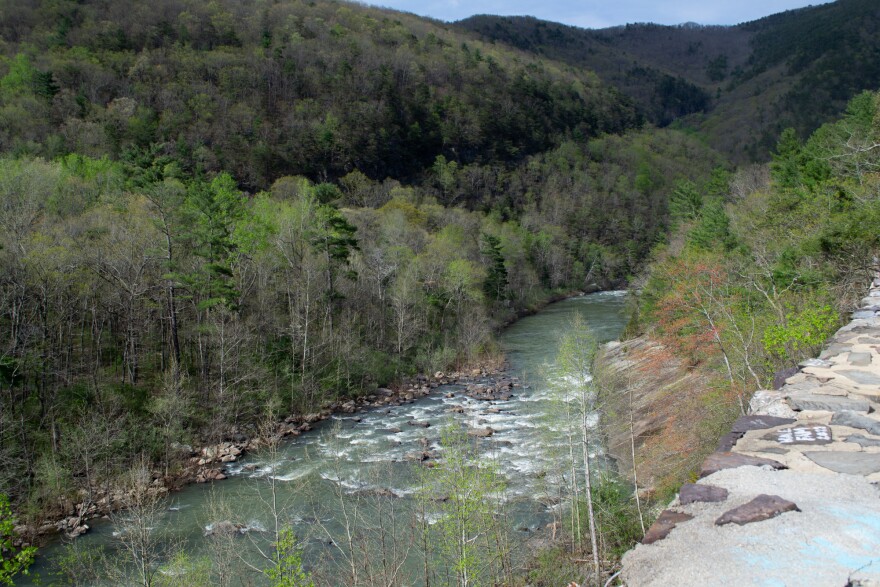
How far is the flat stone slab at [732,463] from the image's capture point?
18.5ft

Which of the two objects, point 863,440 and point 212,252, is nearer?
point 863,440

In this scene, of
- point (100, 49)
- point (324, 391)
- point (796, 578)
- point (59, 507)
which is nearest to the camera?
point (796, 578)

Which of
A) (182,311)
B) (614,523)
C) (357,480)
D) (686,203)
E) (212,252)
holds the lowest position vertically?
(357,480)

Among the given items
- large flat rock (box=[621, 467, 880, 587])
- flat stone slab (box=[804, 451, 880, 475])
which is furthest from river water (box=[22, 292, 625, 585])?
large flat rock (box=[621, 467, 880, 587])

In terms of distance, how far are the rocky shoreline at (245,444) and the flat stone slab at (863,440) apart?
54.3 feet

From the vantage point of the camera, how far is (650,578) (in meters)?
4.35

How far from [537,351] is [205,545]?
3326cm

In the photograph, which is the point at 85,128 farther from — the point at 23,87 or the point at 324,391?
the point at 324,391

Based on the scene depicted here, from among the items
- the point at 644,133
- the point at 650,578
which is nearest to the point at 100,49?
the point at 650,578

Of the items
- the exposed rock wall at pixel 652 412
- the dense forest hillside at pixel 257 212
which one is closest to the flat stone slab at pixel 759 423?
the exposed rock wall at pixel 652 412

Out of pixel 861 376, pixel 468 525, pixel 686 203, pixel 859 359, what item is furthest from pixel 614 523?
pixel 686 203

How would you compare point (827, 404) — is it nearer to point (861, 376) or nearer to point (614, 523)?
point (861, 376)

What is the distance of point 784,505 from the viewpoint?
4.79 m

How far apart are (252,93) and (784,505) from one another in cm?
11325
